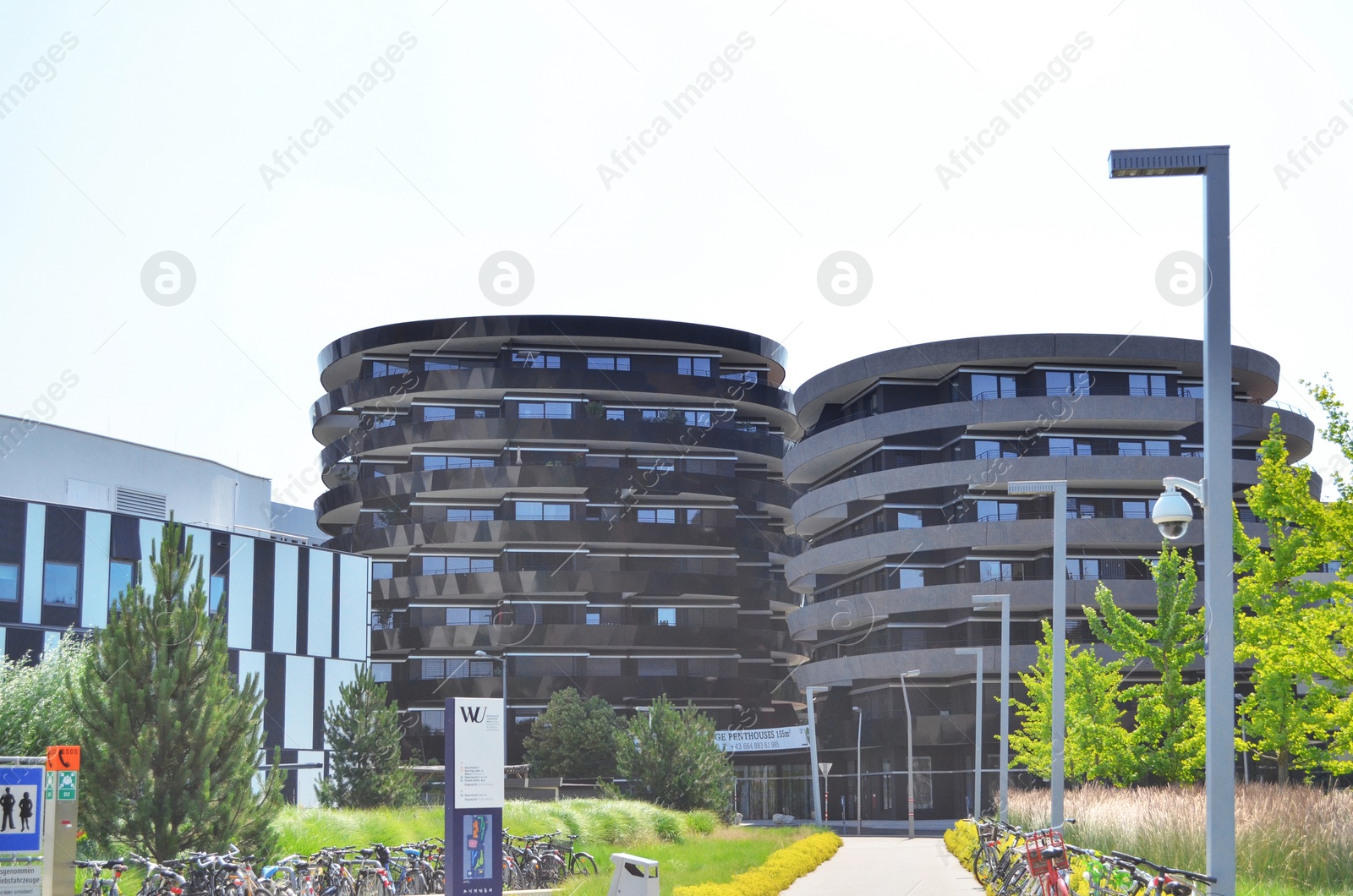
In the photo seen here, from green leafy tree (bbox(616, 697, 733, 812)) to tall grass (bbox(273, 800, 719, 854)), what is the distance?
2.31 m

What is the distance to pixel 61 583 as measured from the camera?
4050cm

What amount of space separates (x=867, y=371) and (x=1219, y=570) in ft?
216

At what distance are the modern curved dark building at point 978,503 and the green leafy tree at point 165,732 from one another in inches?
2051

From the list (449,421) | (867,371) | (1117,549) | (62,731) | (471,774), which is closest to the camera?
(471,774)

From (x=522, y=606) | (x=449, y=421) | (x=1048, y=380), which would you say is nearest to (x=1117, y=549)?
(x=1048, y=380)

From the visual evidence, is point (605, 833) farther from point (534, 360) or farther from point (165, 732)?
point (534, 360)

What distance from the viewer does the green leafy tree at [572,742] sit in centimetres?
7019

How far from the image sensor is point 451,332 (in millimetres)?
84938

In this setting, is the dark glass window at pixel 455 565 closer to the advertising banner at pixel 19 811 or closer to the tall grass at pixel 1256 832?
the tall grass at pixel 1256 832

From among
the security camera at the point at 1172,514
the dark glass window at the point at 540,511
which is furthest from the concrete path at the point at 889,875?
the dark glass window at the point at 540,511

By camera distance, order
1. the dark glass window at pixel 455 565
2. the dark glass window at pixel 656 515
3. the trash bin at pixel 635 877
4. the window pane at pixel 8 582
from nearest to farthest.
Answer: the trash bin at pixel 635 877
the window pane at pixel 8 582
the dark glass window at pixel 455 565
the dark glass window at pixel 656 515

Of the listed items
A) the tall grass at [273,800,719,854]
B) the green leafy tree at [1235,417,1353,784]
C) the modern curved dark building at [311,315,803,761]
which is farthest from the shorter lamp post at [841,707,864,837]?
the tall grass at [273,800,719,854]

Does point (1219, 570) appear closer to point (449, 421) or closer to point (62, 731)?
point (62, 731)

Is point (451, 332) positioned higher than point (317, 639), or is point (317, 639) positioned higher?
point (451, 332)
